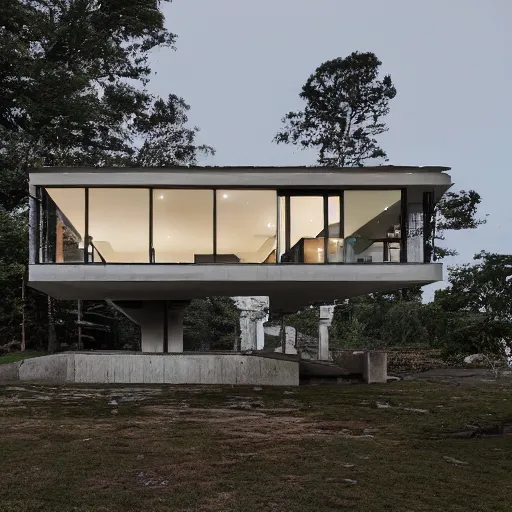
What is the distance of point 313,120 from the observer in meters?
37.3

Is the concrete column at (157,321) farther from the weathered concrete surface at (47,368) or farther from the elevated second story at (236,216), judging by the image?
the elevated second story at (236,216)

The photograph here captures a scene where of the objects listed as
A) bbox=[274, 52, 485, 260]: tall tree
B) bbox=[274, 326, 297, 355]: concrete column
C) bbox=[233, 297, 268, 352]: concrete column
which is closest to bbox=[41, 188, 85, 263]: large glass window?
bbox=[233, 297, 268, 352]: concrete column

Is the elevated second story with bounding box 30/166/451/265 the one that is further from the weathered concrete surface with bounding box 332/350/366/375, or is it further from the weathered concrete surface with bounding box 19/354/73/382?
the weathered concrete surface with bounding box 332/350/366/375

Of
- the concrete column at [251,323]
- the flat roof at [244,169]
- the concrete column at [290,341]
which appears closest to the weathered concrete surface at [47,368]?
the flat roof at [244,169]

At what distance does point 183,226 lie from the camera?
14.5 metres

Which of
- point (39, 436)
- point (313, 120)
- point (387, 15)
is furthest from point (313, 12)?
point (39, 436)

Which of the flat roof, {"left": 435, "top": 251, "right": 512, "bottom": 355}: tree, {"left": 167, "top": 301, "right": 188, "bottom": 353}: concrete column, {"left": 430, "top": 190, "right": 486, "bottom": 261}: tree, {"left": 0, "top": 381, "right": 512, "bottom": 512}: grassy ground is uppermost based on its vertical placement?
{"left": 430, "top": 190, "right": 486, "bottom": 261}: tree

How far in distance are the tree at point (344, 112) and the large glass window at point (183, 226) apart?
2289cm

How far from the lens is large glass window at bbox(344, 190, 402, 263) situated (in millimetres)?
14016

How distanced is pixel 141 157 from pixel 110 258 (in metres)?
19.4

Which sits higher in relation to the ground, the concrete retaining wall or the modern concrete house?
the modern concrete house

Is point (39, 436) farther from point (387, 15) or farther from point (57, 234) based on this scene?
point (387, 15)

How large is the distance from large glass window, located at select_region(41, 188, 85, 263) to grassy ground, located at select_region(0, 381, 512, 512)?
10.8ft

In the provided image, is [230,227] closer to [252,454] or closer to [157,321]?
[157,321]
